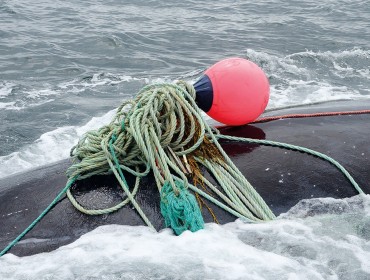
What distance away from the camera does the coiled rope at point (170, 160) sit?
10.7 feet

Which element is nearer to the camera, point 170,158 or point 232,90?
point 170,158

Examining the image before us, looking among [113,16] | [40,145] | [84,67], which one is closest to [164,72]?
[84,67]

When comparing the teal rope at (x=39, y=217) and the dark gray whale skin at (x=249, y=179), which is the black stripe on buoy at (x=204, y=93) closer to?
the dark gray whale skin at (x=249, y=179)

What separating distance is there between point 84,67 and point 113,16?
18.4ft

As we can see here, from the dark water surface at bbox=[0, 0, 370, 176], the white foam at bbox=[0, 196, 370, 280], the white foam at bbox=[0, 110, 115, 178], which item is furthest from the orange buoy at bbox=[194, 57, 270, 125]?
the dark water surface at bbox=[0, 0, 370, 176]

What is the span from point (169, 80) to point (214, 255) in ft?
24.7

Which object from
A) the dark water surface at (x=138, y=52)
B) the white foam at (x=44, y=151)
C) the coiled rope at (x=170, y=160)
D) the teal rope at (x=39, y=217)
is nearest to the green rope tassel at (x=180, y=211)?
the coiled rope at (x=170, y=160)

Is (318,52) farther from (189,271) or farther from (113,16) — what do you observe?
(189,271)

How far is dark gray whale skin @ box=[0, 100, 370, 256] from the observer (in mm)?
3258

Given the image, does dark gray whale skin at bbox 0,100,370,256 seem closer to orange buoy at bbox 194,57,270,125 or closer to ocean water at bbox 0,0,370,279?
ocean water at bbox 0,0,370,279

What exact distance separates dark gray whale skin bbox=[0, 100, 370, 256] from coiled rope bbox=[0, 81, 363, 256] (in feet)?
0.20

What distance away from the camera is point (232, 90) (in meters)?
3.89

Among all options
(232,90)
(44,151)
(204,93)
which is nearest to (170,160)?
(204,93)

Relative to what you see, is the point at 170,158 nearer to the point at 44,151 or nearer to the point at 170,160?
the point at 170,160
